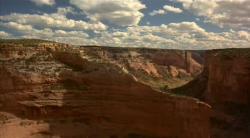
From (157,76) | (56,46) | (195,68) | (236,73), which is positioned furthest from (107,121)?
(195,68)

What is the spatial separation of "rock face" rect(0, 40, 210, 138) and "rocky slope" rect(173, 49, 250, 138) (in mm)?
15688

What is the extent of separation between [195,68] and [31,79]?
88.5 metres

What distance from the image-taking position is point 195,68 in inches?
4621

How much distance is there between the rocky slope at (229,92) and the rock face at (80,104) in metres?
15.7

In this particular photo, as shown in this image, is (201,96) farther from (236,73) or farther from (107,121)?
(107,121)

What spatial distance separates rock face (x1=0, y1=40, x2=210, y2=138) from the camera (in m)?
32.1

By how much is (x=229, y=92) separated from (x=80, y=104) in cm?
2561

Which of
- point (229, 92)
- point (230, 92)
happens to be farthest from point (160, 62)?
point (230, 92)

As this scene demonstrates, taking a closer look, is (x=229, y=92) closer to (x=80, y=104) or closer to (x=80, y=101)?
(x=80, y=101)

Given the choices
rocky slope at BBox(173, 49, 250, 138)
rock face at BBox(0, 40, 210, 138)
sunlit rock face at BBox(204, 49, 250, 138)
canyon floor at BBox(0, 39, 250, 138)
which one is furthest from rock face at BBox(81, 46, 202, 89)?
rock face at BBox(0, 40, 210, 138)

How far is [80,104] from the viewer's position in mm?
33875

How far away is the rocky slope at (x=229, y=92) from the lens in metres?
47.2

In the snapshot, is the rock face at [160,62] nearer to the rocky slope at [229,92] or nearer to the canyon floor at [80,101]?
the rocky slope at [229,92]

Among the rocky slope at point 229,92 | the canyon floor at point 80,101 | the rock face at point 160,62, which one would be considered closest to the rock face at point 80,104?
the canyon floor at point 80,101
